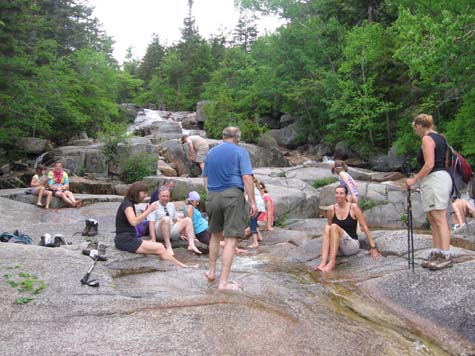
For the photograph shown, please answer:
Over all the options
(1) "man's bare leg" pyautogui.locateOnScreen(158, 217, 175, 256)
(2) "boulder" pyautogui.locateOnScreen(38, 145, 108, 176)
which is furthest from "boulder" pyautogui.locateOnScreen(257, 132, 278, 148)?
(1) "man's bare leg" pyautogui.locateOnScreen(158, 217, 175, 256)

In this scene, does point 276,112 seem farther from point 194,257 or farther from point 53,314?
point 53,314

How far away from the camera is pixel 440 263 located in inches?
220

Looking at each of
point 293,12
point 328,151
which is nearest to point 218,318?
point 328,151

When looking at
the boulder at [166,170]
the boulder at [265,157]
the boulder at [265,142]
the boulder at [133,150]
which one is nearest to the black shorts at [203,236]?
the boulder at [166,170]

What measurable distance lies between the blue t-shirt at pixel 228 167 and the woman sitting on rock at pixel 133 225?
190cm

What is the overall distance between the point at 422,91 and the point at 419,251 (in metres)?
20.4

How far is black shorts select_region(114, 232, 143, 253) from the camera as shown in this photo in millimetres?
7108

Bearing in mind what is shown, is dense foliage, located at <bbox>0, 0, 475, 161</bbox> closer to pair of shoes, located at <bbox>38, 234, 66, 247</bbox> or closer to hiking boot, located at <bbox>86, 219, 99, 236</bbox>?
hiking boot, located at <bbox>86, 219, 99, 236</bbox>

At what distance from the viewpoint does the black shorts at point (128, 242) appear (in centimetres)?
711

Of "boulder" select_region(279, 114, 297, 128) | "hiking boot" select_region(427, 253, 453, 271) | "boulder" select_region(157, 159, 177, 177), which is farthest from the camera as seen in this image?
"boulder" select_region(279, 114, 297, 128)

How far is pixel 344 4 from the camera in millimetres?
31484

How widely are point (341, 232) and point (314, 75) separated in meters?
27.1

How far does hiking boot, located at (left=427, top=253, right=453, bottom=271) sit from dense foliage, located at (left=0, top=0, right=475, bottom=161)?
10981 mm

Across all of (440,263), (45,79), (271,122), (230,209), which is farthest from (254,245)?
(271,122)
